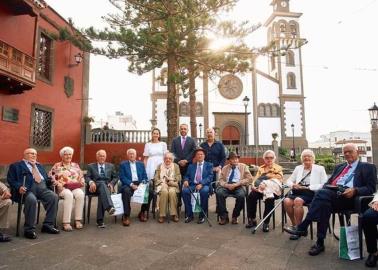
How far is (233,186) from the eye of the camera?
16.2 ft

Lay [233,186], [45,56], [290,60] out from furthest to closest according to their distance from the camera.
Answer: [290,60] → [45,56] → [233,186]

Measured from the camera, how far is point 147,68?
11008mm

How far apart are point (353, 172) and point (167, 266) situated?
2.57 metres

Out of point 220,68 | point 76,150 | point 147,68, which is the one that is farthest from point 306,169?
point 76,150

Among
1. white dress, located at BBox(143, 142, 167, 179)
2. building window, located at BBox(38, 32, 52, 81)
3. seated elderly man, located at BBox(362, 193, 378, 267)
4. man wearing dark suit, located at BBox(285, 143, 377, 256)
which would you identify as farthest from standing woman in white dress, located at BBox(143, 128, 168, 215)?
building window, located at BBox(38, 32, 52, 81)

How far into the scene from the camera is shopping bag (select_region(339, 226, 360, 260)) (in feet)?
10.5

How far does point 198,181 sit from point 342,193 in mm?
2339

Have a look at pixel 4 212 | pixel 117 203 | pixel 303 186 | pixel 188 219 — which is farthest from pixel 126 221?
pixel 303 186

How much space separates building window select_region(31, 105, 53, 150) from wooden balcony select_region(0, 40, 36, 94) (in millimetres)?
1351

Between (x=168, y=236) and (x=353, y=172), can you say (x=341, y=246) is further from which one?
(x=168, y=236)

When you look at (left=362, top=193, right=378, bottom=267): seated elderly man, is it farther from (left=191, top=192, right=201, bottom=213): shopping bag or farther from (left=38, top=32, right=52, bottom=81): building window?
(left=38, top=32, right=52, bottom=81): building window

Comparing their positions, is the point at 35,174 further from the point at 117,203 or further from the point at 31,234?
the point at 117,203

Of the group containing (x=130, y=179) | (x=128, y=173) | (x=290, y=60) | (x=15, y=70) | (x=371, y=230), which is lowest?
(x=371, y=230)

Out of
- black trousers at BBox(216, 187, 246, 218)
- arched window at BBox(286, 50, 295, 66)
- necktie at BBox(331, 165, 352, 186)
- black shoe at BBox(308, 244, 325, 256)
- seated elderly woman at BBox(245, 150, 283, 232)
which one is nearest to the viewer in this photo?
black shoe at BBox(308, 244, 325, 256)
